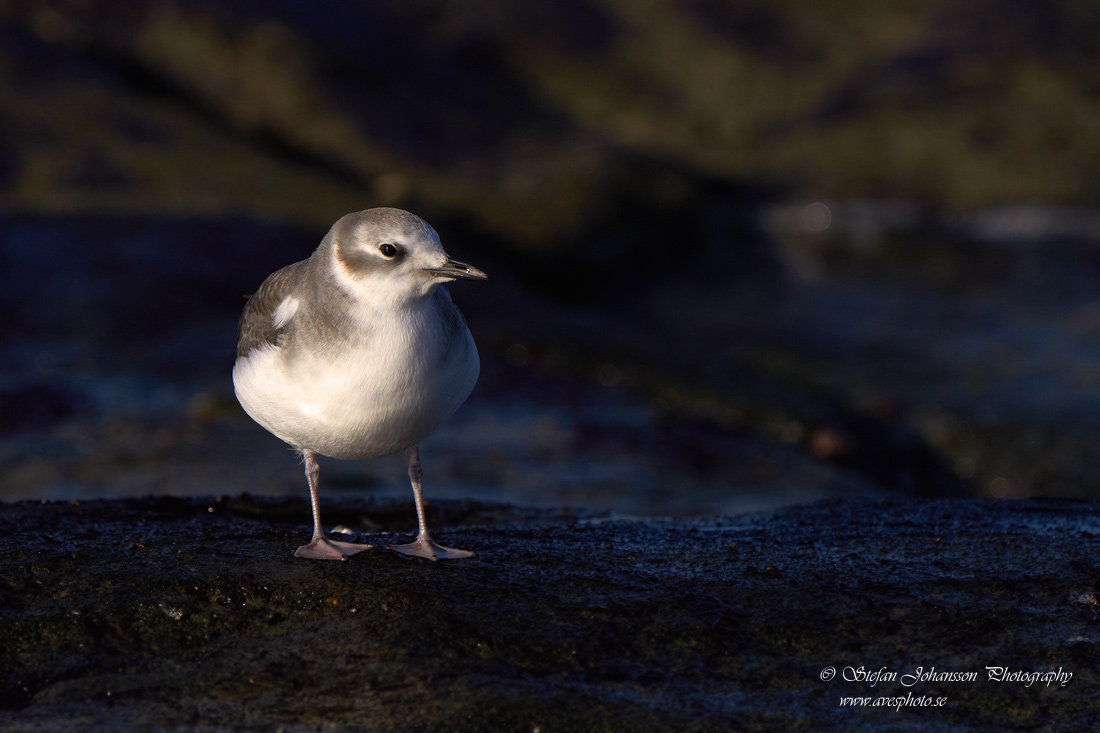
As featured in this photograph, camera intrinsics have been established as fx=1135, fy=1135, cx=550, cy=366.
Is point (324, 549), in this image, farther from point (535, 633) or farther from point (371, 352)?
point (535, 633)

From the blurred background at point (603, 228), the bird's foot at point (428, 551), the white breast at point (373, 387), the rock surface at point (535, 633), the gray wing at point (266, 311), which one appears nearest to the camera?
the rock surface at point (535, 633)

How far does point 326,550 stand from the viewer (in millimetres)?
5691

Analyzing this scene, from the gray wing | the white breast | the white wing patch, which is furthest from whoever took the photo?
the gray wing

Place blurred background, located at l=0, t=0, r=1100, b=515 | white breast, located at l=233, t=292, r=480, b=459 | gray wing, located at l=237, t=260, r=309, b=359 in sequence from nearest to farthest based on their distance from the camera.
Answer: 1. white breast, located at l=233, t=292, r=480, b=459
2. gray wing, located at l=237, t=260, r=309, b=359
3. blurred background, located at l=0, t=0, r=1100, b=515

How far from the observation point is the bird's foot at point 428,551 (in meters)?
5.88

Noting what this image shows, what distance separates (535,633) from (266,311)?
8.48 ft

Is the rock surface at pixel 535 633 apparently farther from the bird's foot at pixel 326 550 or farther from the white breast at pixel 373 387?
the white breast at pixel 373 387

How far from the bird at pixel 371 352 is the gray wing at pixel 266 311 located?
21cm

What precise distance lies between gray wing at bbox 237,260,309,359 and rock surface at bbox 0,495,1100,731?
1069mm

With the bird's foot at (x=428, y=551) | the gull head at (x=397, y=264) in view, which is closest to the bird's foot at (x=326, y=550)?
the bird's foot at (x=428, y=551)

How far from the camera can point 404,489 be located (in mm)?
10922

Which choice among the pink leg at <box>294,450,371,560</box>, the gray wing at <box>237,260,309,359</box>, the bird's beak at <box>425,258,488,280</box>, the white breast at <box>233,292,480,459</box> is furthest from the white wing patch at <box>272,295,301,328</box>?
the pink leg at <box>294,450,371,560</box>

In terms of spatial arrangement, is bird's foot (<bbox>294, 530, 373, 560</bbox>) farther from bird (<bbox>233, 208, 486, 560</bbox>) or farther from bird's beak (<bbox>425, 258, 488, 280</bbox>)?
bird's beak (<bbox>425, 258, 488, 280</bbox>)

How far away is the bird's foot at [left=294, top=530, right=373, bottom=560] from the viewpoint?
5.64 metres
